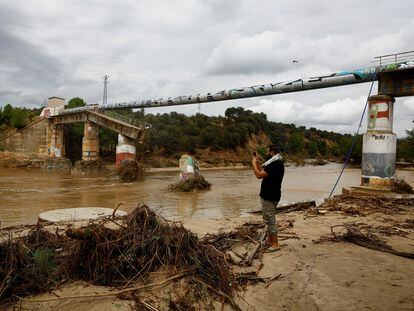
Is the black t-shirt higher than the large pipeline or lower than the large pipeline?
lower

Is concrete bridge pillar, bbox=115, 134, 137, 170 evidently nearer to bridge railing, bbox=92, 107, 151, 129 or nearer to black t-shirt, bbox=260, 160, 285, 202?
bridge railing, bbox=92, 107, 151, 129

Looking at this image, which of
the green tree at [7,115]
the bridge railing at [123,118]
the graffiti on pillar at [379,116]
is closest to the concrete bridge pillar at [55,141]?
the green tree at [7,115]

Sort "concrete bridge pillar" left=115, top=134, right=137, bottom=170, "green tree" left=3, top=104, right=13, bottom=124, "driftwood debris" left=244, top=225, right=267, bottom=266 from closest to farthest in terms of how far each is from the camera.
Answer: "driftwood debris" left=244, top=225, right=267, bottom=266, "concrete bridge pillar" left=115, top=134, right=137, bottom=170, "green tree" left=3, top=104, right=13, bottom=124

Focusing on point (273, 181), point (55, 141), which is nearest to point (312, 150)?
point (55, 141)

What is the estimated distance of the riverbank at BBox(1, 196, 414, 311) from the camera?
376 centimetres

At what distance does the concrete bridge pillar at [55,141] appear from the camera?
40562 mm

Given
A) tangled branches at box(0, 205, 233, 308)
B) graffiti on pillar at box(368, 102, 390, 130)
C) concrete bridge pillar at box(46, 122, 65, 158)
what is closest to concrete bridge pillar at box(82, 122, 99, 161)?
concrete bridge pillar at box(46, 122, 65, 158)

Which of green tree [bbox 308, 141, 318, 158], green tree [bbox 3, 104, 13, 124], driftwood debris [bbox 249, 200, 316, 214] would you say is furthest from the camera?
green tree [bbox 308, 141, 318, 158]

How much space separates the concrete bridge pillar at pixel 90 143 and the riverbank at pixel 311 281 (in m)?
31.0

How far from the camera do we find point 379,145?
14.5m

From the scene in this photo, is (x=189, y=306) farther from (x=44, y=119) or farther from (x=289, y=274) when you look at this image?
(x=44, y=119)

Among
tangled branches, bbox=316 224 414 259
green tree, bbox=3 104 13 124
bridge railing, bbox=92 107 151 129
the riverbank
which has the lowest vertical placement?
the riverbank

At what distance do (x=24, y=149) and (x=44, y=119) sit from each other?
170 inches

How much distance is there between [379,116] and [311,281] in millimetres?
12364
